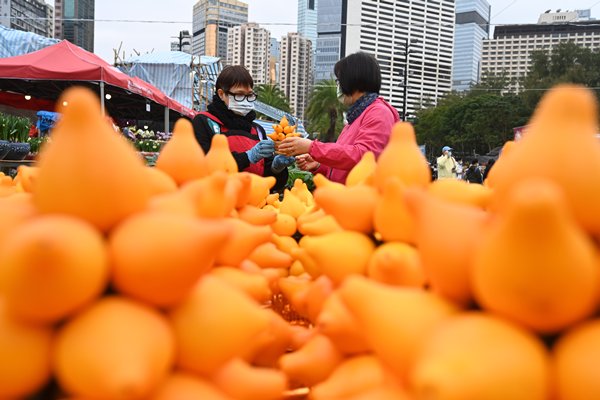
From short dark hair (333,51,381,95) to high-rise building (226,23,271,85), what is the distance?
2036 inches

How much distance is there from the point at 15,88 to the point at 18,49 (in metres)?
2.11

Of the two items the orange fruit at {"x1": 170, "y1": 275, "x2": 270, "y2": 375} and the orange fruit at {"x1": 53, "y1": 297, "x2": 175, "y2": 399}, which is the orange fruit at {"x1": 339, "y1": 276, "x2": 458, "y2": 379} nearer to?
the orange fruit at {"x1": 170, "y1": 275, "x2": 270, "y2": 375}

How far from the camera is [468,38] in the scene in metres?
41.5

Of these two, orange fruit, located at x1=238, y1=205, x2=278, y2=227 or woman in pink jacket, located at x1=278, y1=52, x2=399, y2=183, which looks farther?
woman in pink jacket, located at x1=278, y1=52, x2=399, y2=183

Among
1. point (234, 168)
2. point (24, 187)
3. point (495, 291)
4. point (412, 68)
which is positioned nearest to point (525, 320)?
point (495, 291)

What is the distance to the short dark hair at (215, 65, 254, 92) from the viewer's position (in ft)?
9.71

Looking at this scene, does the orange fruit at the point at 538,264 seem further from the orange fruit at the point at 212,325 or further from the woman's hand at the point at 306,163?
the woman's hand at the point at 306,163

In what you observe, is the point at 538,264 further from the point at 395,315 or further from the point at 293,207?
the point at 293,207

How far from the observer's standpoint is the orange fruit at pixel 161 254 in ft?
2.24

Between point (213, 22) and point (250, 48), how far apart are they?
1754cm

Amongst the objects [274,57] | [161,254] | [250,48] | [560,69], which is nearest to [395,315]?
[161,254]

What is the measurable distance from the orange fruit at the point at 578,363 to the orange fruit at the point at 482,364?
0.02m

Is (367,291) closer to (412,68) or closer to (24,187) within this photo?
(24,187)

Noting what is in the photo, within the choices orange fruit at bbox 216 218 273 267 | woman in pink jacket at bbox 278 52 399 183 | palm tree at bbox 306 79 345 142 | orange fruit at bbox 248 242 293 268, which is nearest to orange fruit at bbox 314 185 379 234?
orange fruit at bbox 216 218 273 267
